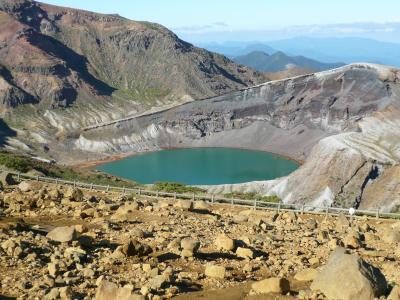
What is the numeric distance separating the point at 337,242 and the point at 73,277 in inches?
481

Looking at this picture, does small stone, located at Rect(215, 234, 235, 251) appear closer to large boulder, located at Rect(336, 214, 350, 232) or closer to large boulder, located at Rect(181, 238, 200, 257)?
large boulder, located at Rect(181, 238, 200, 257)

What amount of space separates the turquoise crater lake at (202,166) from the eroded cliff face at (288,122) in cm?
584

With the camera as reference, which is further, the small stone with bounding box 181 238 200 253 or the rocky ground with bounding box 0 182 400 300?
the small stone with bounding box 181 238 200 253

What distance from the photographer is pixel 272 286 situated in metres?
15.6

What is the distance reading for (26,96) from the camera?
164375 mm

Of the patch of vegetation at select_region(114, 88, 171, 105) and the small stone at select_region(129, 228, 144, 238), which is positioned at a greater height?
the small stone at select_region(129, 228, 144, 238)

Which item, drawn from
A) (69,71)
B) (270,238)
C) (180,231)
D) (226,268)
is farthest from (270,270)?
(69,71)

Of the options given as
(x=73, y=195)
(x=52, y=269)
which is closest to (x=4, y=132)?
(x=73, y=195)

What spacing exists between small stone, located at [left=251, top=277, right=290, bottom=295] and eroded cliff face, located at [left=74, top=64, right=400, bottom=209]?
6233cm

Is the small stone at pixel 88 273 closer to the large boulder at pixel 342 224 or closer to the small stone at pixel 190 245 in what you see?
the small stone at pixel 190 245

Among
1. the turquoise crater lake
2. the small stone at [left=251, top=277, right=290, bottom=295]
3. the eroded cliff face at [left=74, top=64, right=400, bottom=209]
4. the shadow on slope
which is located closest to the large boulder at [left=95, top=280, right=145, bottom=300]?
the small stone at [left=251, top=277, right=290, bottom=295]

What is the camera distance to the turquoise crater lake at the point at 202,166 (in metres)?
113

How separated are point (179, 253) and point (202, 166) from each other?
107446mm

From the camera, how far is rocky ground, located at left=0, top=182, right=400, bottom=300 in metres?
15.1
